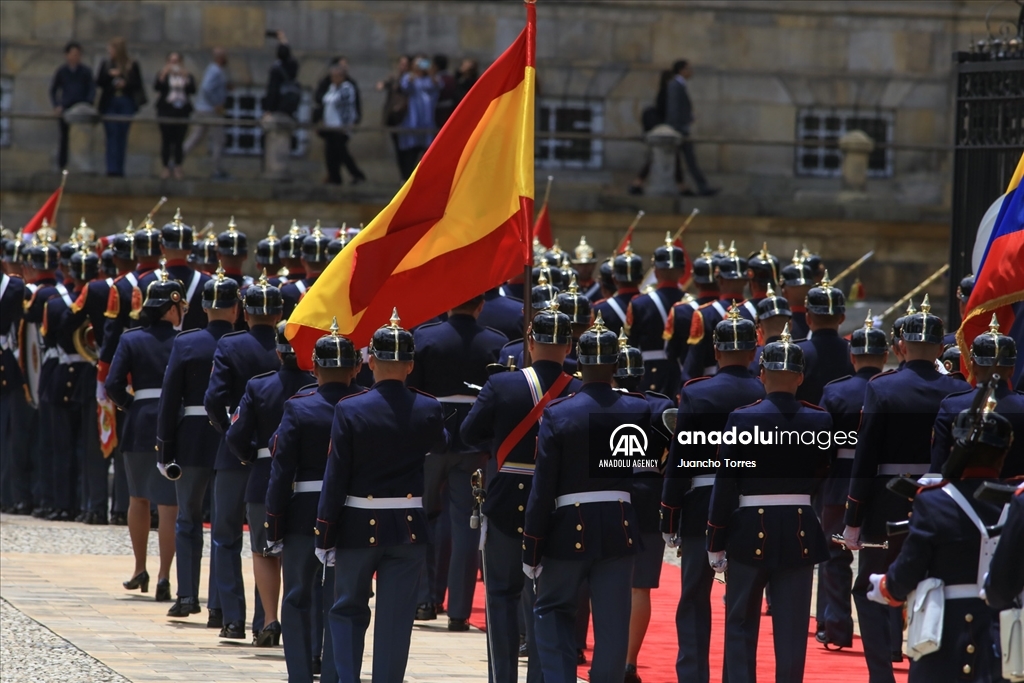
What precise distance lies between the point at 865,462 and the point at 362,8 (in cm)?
1983

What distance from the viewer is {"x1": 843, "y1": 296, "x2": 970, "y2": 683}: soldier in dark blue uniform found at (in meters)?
10.2

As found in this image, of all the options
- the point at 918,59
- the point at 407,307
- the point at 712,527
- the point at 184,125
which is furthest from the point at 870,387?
the point at 918,59

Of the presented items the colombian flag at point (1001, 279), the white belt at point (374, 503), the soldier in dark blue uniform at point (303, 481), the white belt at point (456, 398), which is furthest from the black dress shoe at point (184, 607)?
the colombian flag at point (1001, 279)

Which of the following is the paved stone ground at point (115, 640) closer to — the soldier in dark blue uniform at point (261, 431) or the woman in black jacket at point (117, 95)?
the soldier in dark blue uniform at point (261, 431)

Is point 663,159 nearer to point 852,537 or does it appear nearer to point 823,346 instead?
point 823,346

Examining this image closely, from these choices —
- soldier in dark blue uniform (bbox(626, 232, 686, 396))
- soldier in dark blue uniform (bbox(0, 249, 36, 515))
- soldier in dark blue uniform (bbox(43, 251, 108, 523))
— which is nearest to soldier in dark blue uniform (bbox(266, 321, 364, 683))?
soldier in dark blue uniform (bbox(626, 232, 686, 396))

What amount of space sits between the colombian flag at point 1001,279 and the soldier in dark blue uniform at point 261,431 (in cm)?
374

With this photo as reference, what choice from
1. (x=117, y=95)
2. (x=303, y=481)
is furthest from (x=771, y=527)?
(x=117, y=95)

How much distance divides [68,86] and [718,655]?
57.3 ft

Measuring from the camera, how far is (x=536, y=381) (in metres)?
9.73

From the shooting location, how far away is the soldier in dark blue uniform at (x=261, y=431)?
1095 cm

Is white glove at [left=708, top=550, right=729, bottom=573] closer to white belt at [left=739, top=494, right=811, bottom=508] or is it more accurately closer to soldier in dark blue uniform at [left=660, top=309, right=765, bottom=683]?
white belt at [left=739, top=494, right=811, bottom=508]

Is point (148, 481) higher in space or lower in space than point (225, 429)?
lower

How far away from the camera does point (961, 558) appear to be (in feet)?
23.9
